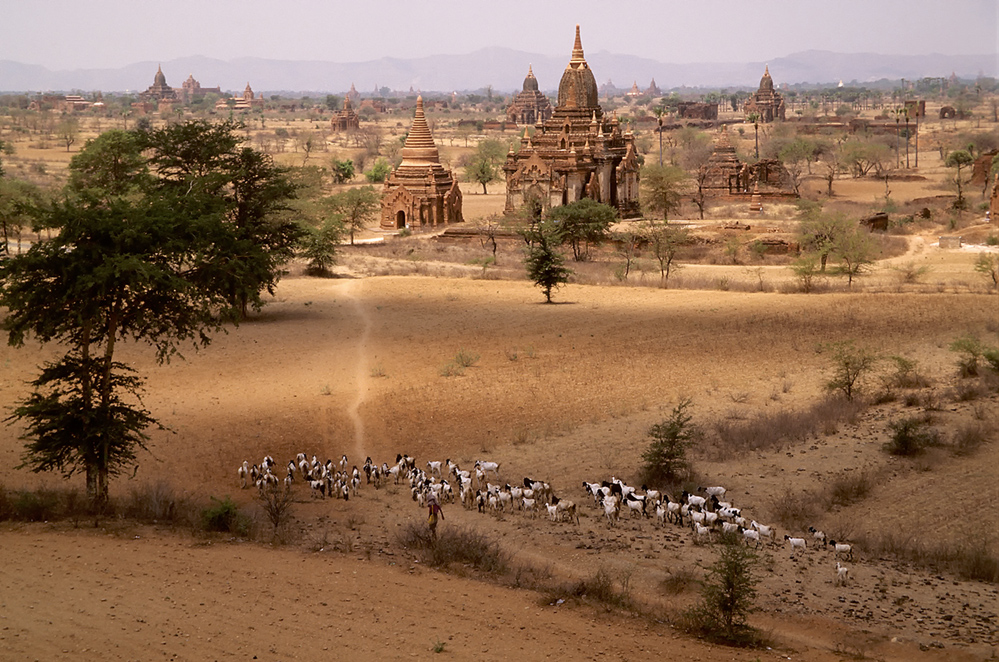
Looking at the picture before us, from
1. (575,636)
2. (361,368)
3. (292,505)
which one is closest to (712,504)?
(575,636)

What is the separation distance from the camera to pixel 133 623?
10422 mm

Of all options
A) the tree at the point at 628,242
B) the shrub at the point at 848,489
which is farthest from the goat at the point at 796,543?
the tree at the point at 628,242

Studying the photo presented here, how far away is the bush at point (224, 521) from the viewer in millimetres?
13336

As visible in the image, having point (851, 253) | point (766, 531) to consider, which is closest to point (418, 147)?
point (851, 253)

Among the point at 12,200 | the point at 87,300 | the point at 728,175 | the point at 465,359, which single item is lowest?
the point at 465,359

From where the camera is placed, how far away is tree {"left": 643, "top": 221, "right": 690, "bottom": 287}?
38.0m

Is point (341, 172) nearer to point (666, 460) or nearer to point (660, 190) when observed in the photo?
point (660, 190)

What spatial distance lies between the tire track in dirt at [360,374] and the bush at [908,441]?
9056 millimetres

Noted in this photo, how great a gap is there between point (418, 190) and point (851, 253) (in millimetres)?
24226

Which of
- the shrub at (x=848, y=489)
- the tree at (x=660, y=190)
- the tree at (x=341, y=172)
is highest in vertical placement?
the tree at (x=341, y=172)

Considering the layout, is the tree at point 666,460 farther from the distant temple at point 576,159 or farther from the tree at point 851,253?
the distant temple at point 576,159

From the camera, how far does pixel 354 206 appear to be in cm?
4959

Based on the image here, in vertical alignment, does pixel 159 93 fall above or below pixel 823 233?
above

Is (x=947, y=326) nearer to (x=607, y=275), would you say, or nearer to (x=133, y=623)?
(x=607, y=275)
